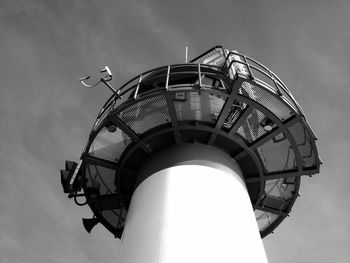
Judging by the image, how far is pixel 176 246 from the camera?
333 inches

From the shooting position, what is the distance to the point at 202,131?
11617 millimetres

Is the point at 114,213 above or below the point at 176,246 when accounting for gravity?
above

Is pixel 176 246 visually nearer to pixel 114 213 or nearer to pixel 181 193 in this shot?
pixel 181 193

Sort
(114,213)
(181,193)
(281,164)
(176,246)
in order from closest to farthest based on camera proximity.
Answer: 1. (176,246)
2. (181,193)
3. (281,164)
4. (114,213)

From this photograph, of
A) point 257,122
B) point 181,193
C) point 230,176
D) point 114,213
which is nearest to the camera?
point 181,193

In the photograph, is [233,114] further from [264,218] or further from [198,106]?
[264,218]

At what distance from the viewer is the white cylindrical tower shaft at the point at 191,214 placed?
27.9 ft

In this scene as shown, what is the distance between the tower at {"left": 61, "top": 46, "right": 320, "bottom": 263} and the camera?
29.6ft

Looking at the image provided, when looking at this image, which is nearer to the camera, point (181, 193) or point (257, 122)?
point (181, 193)

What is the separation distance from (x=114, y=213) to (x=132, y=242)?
4.30m

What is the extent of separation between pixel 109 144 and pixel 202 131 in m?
2.79

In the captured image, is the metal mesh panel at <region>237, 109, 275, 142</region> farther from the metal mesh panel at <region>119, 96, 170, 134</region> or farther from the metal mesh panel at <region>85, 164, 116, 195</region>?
the metal mesh panel at <region>85, 164, 116, 195</region>

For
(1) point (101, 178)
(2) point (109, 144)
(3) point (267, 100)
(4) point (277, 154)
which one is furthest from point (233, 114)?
(1) point (101, 178)

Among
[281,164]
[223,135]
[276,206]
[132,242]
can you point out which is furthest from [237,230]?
[276,206]
